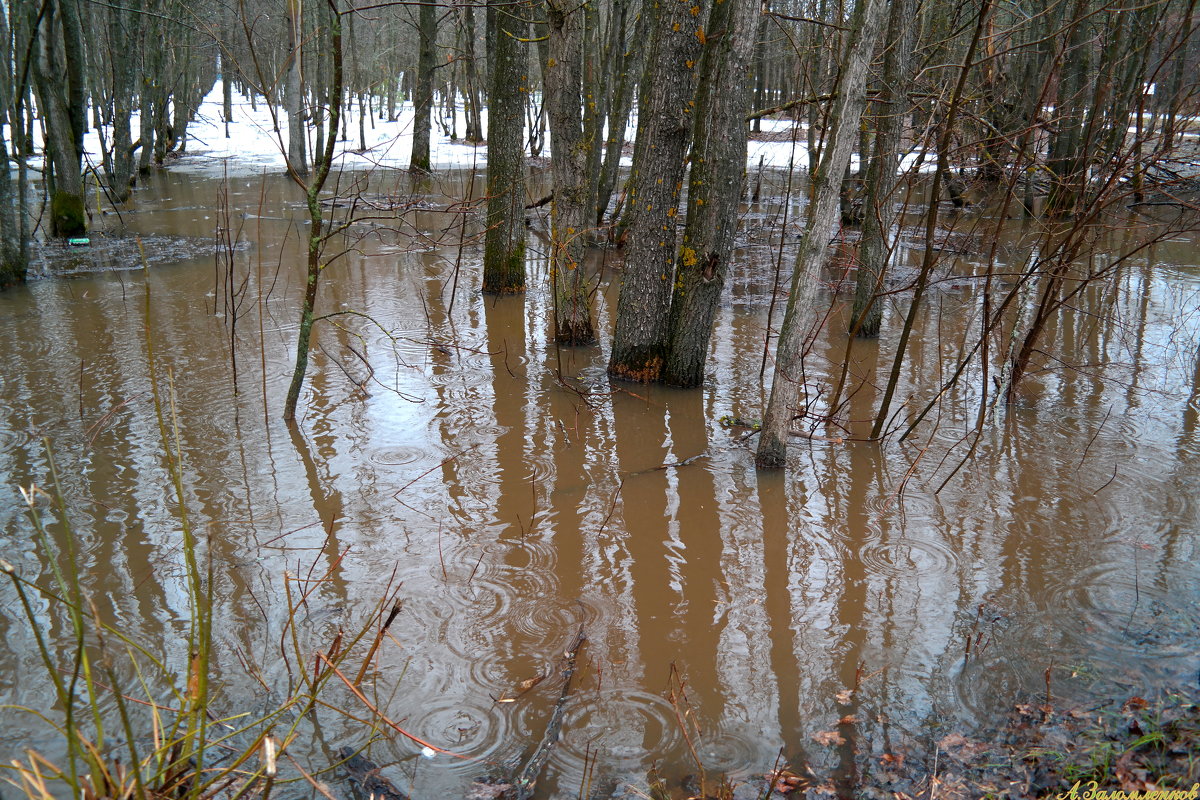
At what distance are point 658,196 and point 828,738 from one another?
15.9 ft

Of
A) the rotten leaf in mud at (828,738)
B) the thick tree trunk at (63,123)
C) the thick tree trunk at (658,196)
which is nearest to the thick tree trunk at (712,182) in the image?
the thick tree trunk at (658,196)

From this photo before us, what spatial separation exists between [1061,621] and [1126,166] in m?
2.81

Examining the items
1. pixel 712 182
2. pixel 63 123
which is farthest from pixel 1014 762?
pixel 63 123

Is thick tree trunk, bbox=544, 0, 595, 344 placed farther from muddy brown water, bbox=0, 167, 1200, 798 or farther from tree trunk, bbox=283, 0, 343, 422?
tree trunk, bbox=283, 0, 343, 422

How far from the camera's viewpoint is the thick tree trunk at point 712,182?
20.3 ft

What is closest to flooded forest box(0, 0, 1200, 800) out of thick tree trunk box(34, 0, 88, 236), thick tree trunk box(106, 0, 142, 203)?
thick tree trunk box(34, 0, 88, 236)

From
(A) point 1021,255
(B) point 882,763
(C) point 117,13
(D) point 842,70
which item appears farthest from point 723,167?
(C) point 117,13

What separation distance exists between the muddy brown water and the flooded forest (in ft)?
0.09

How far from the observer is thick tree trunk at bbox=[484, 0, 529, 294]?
30.7 feet

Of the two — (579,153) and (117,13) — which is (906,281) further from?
(117,13)

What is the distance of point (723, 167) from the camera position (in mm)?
6562

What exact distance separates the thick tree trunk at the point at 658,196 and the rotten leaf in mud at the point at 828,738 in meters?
4.43

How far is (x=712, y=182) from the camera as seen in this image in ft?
21.8

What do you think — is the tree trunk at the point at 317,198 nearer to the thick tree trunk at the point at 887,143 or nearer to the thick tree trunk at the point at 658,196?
the thick tree trunk at the point at 658,196
